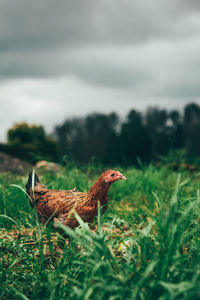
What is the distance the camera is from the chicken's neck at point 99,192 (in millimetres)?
2441

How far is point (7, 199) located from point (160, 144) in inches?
549

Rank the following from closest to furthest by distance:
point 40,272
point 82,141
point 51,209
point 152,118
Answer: point 40,272 < point 51,209 < point 82,141 < point 152,118

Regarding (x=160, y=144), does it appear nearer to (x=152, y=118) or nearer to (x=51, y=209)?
(x=152, y=118)

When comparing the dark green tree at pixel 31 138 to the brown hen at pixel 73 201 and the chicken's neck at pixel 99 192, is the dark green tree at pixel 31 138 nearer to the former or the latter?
the brown hen at pixel 73 201

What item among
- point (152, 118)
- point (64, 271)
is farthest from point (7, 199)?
point (152, 118)

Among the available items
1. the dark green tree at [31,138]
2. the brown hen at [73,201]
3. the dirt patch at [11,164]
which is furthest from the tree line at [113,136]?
the brown hen at [73,201]

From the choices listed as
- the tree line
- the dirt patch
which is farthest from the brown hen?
the tree line

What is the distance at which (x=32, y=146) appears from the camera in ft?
52.3

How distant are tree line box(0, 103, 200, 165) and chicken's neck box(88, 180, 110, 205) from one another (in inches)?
457

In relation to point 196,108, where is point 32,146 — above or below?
below

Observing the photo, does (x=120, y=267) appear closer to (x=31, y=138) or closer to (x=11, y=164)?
(x=11, y=164)

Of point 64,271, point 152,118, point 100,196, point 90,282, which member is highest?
point 152,118

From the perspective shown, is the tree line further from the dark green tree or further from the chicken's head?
the chicken's head

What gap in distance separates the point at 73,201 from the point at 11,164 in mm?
6317
